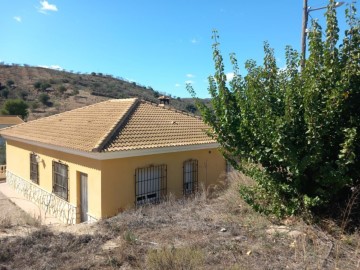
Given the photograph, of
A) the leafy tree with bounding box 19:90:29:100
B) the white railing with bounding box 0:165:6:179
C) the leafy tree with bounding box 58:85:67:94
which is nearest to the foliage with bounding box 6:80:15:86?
the leafy tree with bounding box 19:90:29:100

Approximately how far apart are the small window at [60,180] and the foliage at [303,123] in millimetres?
8091

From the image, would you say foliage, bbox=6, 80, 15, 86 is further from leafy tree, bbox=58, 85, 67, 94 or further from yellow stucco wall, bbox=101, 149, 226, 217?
yellow stucco wall, bbox=101, 149, 226, 217

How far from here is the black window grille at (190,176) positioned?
1297 cm

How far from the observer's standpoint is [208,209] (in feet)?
26.8

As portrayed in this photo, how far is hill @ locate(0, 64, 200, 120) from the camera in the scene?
167ft

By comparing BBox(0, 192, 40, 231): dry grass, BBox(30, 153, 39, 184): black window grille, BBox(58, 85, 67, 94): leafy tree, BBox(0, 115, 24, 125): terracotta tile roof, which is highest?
BBox(58, 85, 67, 94): leafy tree

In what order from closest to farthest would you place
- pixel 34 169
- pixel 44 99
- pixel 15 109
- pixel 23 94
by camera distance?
pixel 34 169
pixel 15 109
pixel 44 99
pixel 23 94

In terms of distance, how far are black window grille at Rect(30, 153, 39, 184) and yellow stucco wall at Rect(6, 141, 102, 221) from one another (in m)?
0.36

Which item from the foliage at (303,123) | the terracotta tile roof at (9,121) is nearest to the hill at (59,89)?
the terracotta tile roof at (9,121)

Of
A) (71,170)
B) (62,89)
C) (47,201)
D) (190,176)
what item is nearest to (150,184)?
(190,176)

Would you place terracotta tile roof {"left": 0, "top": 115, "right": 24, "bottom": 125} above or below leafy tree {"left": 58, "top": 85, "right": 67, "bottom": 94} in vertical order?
below

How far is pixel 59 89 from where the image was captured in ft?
186

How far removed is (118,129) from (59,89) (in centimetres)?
4935

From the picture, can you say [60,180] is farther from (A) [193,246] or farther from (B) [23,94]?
(B) [23,94]
